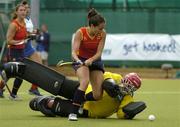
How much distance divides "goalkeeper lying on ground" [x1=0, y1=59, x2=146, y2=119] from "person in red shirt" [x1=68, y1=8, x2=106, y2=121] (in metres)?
0.15

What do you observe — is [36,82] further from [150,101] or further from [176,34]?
[176,34]

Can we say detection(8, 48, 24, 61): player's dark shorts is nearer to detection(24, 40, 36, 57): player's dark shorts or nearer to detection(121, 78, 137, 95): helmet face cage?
detection(24, 40, 36, 57): player's dark shorts

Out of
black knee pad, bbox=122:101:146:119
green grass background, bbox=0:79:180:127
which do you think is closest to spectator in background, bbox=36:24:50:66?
green grass background, bbox=0:79:180:127

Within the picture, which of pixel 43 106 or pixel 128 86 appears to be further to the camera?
pixel 43 106

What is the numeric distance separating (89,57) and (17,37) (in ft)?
11.9

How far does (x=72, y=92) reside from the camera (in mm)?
10891

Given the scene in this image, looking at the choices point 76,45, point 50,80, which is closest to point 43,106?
point 50,80

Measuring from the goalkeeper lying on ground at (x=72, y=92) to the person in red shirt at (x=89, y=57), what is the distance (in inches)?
5.9

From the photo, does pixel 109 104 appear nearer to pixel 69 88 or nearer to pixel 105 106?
pixel 105 106

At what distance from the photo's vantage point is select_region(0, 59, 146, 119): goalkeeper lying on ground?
35.0ft

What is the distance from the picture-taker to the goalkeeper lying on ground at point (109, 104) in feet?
34.8

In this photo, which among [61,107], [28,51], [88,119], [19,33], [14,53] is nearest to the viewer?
[88,119]

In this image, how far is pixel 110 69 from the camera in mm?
26984

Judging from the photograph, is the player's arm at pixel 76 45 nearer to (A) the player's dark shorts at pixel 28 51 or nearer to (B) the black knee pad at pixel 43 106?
(B) the black knee pad at pixel 43 106
